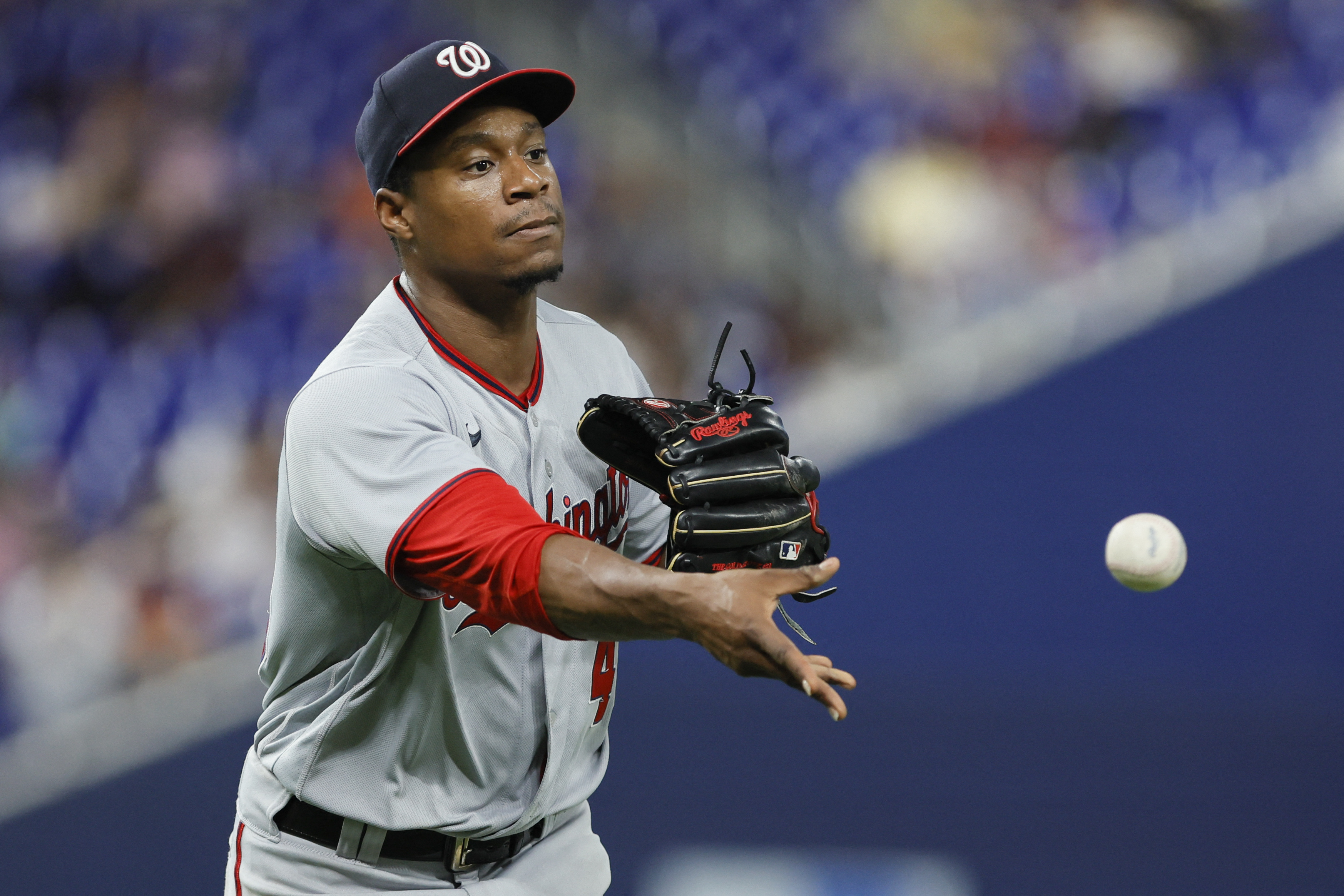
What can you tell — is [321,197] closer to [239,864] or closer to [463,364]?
[463,364]

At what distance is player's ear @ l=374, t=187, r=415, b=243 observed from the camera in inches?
82.9

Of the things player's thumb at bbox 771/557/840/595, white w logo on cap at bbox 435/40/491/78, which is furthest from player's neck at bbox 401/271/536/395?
player's thumb at bbox 771/557/840/595

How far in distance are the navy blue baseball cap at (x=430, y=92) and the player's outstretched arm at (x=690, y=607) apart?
86cm

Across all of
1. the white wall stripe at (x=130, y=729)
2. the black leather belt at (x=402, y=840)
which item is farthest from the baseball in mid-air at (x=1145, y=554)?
the white wall stripe at (x=130, y=729)

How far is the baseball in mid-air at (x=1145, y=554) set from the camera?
10.6 feet

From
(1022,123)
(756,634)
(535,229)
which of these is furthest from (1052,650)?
(756,634)

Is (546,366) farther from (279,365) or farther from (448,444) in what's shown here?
(279,365)

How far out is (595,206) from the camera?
19.1ft

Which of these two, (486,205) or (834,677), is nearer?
(834,677)

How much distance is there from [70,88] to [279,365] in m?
1.72

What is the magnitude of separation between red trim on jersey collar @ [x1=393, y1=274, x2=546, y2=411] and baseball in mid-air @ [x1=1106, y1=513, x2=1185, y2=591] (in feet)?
6.05

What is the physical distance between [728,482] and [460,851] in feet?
2.50

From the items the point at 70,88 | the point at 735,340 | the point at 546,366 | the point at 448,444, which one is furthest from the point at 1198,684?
the point at 70,88

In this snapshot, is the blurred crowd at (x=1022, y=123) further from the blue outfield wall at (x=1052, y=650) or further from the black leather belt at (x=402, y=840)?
the black leather belt at (x=402, y=840)
